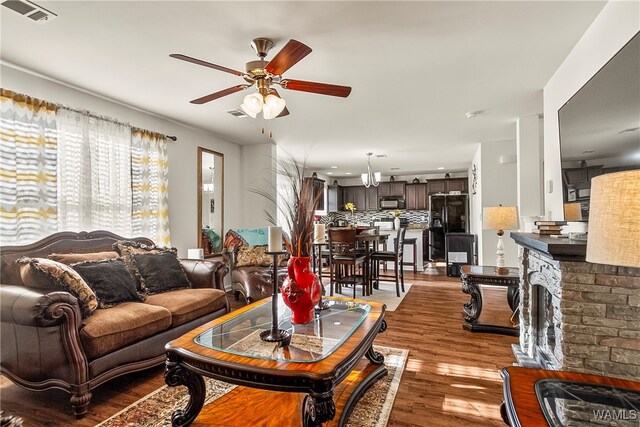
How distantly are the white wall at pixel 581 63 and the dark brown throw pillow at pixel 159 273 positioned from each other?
3.47 meters

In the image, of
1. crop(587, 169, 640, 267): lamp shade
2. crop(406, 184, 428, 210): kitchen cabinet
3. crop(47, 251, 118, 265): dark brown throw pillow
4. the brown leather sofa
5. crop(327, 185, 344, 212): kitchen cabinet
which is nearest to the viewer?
crop(587, 169, 640, 267): lamp shade

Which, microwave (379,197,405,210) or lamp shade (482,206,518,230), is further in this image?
microwave (379,197,405,210)

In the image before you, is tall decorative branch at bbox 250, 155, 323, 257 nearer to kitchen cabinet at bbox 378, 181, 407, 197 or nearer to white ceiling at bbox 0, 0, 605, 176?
white ceiling at bbox 0, 0, 605, 176

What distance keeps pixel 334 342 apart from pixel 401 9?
2008 mm

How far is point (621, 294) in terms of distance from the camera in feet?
5.05

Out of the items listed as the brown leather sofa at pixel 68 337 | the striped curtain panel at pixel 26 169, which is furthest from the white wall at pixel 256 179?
the brown leather sofa at pixel 68 337

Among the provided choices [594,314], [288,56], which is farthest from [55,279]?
[594,314]

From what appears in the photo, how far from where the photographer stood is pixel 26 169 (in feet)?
9.00

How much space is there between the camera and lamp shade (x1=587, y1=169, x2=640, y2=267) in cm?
83

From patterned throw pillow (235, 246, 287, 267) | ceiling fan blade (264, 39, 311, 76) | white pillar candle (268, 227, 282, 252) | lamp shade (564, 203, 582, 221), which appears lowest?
patterned throw pillow (235, 246, 287, 267)

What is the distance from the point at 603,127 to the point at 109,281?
3.47m

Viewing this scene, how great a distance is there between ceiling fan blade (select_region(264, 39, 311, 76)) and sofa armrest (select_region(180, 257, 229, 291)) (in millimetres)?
2087

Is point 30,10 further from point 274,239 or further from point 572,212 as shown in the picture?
point 572,212

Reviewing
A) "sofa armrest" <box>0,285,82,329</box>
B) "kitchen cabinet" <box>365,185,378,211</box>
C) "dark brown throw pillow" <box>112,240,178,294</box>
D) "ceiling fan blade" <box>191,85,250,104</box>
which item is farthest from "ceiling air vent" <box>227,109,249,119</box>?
"kitchen cabinet" <box>365,185,378,211</box>
